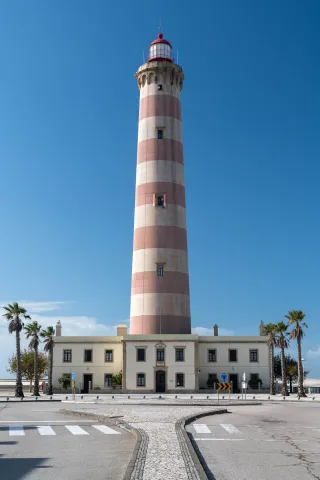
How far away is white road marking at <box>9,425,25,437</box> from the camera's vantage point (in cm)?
2067

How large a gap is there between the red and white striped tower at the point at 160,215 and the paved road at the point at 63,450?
33478mm

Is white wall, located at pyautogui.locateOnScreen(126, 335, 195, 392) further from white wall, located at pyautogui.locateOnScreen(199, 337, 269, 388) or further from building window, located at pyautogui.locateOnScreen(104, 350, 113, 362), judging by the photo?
building window, located at pyautogui.locateOnScreen(104, 350, 113, 362)

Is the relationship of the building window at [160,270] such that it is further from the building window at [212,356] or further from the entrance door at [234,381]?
the entrance door at [234,381]

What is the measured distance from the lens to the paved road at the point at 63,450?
43.4ft

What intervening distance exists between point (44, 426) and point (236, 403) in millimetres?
18417

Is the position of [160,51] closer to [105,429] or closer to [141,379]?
[141,379]

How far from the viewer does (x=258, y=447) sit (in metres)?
17.6

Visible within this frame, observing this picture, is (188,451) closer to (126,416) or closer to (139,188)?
(126,416)

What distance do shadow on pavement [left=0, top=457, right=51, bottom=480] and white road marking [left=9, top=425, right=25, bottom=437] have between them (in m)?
5.54

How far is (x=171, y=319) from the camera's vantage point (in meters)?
58.4

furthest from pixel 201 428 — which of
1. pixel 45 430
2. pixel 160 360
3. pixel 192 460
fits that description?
pixel 160 360

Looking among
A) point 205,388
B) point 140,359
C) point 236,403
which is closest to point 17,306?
point 140,359

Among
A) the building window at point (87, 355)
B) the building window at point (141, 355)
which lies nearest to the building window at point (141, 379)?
the building window at point (141, 355)

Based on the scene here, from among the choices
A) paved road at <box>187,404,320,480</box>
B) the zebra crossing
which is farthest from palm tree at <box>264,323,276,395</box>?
the zebra crossing
